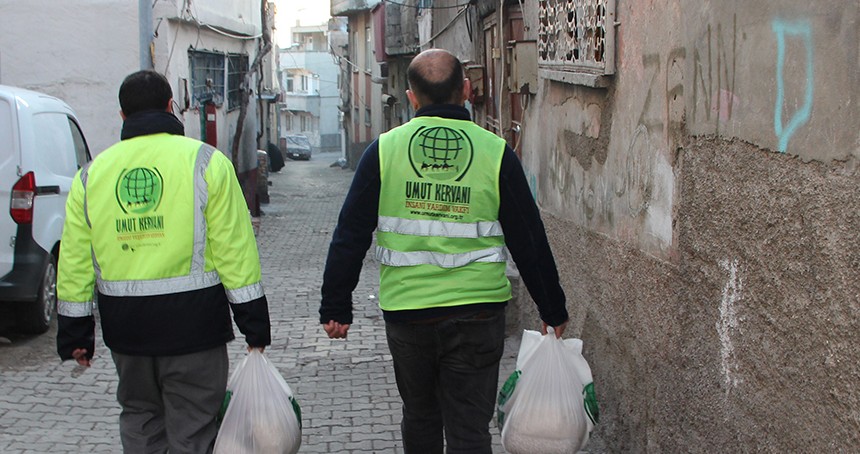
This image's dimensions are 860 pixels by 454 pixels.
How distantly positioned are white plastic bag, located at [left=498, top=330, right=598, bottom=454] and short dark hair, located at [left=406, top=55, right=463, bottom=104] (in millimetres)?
980

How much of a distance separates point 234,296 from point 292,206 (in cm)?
1913

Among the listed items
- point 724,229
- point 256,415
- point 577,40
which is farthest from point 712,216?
point 577,40

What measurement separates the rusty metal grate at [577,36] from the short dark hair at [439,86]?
52.9 inches

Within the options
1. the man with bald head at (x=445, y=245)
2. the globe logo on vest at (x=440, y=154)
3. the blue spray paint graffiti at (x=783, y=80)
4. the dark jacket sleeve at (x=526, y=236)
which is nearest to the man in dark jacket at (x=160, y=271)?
the man with bald head at (x=445, y=245)

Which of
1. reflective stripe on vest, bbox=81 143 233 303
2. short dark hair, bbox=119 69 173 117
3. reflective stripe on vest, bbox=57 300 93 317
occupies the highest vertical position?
short dark hair, bbox=119 69 173 117

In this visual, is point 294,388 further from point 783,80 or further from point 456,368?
point 783,80

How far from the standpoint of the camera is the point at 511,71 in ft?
26.7

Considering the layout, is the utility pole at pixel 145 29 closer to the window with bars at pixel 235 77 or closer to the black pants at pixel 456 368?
the window with bars at pixel 235 77

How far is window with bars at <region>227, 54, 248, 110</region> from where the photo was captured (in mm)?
19906

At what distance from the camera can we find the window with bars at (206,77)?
15.8 meters

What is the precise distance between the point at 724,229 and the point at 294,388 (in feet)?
12.5

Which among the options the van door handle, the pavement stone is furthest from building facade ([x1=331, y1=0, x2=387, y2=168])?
the van door handle

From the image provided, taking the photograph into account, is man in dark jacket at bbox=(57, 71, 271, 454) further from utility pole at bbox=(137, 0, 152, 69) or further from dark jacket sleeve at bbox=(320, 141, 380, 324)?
utility pole at bbox=(137, 0, 152, 69)

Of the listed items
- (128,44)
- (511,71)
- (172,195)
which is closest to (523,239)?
(172,195)
